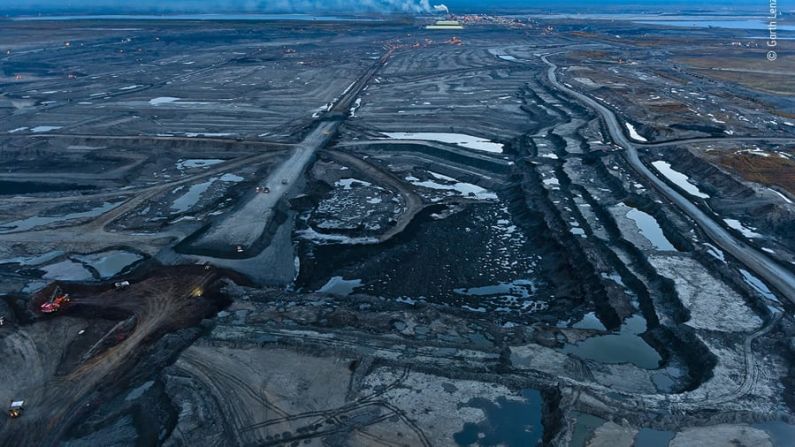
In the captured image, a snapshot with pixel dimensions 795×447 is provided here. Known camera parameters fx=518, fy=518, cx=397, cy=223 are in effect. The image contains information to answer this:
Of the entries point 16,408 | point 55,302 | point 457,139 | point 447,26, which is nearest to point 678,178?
point 457,139

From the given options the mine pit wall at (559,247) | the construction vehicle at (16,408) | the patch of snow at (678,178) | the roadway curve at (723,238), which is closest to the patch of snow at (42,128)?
the construction vehicle at (16,408)

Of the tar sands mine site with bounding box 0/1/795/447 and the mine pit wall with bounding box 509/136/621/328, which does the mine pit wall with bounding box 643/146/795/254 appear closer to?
the tar sands mine site with bounding box 0/1/795/447

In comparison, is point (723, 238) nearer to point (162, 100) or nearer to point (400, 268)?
point (400, 268)

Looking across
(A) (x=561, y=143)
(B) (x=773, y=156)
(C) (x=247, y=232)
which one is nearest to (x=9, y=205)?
(C) (x=247, y=232)

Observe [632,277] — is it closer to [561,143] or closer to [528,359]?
[528,359]

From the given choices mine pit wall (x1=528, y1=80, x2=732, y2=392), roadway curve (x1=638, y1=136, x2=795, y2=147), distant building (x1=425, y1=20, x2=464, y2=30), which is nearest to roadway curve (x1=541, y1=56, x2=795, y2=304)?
mine pit wall (x1=528, y1=80, x2=732, y2=392)

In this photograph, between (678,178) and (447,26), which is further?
(447,26)
